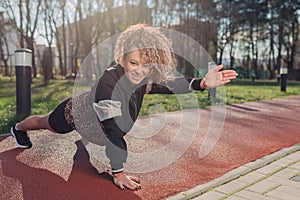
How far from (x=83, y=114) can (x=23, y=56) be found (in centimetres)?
307

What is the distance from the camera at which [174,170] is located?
3.11 m

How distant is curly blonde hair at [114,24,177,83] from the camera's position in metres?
2.57

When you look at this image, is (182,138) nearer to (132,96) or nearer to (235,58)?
(132,96)

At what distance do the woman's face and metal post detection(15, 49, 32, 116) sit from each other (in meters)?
3.37

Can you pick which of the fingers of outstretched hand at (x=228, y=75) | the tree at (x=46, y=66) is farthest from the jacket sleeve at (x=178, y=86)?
the tree at (x=46, y=66)

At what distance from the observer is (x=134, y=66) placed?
8.41 ft

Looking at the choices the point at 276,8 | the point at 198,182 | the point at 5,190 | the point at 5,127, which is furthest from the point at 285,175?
the point at 276,8

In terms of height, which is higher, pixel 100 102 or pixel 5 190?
pixel 100 102

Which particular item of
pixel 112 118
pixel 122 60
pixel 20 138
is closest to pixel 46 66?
pixel 20 138

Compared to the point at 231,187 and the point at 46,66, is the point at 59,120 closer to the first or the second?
the point at 231,187

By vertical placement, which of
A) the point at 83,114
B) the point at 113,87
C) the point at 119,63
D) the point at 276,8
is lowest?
the point at 83,114

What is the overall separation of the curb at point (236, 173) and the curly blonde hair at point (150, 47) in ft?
3.07

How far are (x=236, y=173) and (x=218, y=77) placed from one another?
3.00 ft

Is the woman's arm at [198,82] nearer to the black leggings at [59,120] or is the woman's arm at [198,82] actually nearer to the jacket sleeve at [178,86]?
the jacket sleeve at [178,86]
